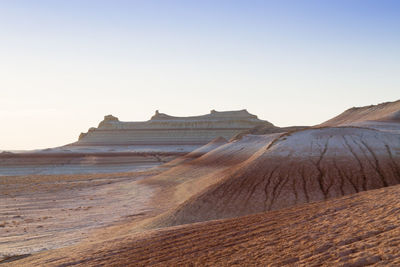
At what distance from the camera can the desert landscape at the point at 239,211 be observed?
6.66 m

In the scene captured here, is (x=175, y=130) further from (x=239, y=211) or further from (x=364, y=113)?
(x=239, y=211)

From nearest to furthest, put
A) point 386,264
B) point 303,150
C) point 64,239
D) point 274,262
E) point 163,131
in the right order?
point 386,264 < point 274,262 < point 64,239 < point 303,150 < point 163,131

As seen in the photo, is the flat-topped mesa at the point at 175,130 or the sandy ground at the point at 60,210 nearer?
the sandy ground at the point at 60,210

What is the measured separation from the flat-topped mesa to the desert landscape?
56.6m

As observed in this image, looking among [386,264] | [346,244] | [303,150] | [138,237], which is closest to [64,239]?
[138,237]

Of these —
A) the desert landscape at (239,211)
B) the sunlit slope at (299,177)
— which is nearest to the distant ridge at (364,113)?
the desert landscape at (239,211)

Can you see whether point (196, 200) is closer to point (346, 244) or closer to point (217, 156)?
point (346, 244)

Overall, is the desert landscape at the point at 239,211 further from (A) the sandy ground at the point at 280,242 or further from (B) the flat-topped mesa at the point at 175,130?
(B) the flat-topped mesa at the point at 175,130

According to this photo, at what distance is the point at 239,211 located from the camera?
14.4 m

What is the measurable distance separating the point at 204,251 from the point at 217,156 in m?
23.6

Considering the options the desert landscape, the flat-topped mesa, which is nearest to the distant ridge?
the desert landscape

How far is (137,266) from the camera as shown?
7230 millimetres

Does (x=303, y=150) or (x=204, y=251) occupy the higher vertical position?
(x=303, y=150)

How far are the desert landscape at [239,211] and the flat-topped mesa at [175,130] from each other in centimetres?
5663
